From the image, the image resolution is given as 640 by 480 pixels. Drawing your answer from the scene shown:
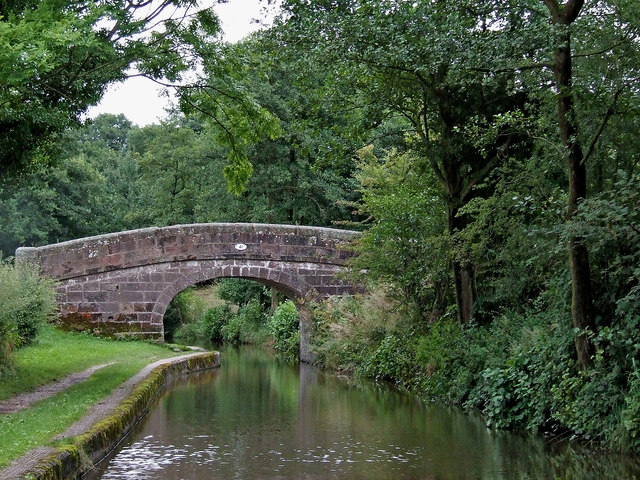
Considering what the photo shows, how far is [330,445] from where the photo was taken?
8.71 meters

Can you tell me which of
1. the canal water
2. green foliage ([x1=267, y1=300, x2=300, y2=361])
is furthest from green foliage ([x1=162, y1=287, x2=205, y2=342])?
the canal water

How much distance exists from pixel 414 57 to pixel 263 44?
2573mm

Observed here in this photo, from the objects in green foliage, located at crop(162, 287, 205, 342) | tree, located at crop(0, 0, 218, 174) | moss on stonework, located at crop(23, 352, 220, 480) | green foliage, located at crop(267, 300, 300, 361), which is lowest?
moss on stonework, located at crop(23, 352, 220, 480)

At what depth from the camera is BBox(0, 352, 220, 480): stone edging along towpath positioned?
5.81 metres

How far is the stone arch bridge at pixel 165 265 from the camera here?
18734 millimetres

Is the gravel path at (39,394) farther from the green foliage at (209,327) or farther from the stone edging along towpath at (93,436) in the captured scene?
the green foliage at (209,327)

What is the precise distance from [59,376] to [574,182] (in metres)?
7.50

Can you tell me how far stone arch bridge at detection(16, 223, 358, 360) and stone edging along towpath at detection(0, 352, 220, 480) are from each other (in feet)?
20.2

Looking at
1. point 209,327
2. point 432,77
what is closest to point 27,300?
point 432,77

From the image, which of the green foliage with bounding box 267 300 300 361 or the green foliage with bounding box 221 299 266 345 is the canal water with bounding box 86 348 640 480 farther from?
the green foliage with bounding box 221 299 266 345

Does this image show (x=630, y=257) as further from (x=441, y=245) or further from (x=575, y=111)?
(x=441, y=245)

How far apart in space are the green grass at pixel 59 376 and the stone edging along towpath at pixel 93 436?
0.44 ft

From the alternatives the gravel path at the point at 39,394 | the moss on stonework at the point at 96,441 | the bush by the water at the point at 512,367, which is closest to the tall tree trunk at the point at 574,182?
the bush by the water at the point at 512,367

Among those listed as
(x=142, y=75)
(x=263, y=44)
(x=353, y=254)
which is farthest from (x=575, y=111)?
(x=353, y=254)
